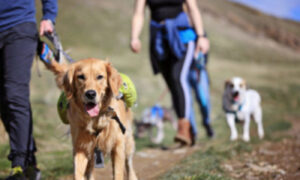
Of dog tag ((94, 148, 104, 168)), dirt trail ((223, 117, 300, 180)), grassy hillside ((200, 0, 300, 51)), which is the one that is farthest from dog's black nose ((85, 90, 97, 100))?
grassy hillside ((200, 0, 300, 51))

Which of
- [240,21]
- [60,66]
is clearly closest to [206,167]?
[60,66]

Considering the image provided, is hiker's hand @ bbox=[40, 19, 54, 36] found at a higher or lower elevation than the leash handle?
higher

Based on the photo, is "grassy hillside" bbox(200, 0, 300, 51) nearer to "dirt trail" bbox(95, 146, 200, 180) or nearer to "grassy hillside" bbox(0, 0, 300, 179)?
"grassy hillside" bbox(0, 0, 300, 179)

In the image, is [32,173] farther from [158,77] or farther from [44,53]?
[158,77]

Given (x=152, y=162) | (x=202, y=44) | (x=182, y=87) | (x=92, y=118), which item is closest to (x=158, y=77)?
(x=182, y=87)

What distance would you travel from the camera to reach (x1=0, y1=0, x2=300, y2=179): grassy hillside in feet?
16.5

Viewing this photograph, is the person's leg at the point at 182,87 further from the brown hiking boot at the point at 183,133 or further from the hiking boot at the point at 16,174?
the hiking boot at the point at 16,174

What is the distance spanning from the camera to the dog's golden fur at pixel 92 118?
3.13 m

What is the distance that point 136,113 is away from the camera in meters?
15.0

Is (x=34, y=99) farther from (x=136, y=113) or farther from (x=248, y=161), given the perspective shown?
(x=248, y=161)

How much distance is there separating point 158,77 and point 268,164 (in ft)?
63.8

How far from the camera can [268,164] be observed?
440 cm

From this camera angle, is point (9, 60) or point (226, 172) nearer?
point (9, 60)

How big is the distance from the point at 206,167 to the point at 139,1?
9.71ft
